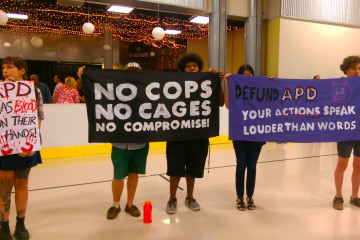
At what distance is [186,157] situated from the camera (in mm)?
2918

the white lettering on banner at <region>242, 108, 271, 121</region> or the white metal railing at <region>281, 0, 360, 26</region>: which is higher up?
the white metal railing at <region>281, 0, 360, 26</region>

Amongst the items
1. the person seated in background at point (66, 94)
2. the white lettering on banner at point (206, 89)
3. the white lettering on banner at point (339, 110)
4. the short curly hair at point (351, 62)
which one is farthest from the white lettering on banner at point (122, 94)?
the person seated in background at point (66, 94)

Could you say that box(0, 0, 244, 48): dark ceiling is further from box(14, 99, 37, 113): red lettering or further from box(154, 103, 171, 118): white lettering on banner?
box(14, 99, 37, 113): red lettering

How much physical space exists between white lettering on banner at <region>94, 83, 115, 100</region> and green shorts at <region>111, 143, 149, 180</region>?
0.47 meters

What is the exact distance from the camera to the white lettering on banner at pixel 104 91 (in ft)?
8.73

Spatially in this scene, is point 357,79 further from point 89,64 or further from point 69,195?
point 89,64

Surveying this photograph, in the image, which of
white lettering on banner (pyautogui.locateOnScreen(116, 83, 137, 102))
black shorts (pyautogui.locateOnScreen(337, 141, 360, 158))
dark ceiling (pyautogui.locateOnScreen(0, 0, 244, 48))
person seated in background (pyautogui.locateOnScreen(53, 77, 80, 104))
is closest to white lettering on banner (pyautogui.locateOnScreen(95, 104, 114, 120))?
white lettering on banner (pyautogui.locateOnScreen(116, 83, 137, 102))

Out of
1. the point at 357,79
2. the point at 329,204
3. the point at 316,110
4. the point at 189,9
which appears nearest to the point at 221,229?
the point at 329,204

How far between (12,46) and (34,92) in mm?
10422

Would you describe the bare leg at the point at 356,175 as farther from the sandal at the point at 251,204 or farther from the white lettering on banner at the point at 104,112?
the white lettering on banner at the point at 104,112

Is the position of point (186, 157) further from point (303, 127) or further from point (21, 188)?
point (21, 188)

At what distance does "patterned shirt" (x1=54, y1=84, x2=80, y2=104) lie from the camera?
5516 millimetres

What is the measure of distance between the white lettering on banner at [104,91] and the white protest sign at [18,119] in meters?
0.52

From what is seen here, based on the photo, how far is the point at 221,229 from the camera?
262 centimetres
